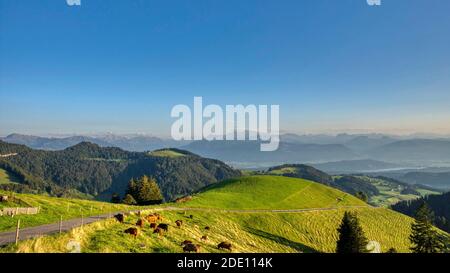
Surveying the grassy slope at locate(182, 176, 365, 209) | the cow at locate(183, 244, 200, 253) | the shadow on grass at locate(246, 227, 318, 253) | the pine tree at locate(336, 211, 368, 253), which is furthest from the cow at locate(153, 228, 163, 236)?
the grassy slope at locate(182, 176, 365, 209)

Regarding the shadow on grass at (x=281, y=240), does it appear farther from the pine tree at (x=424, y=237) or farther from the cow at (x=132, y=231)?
the cow at (x=132, y=231)

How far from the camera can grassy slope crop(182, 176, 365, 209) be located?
326 ft

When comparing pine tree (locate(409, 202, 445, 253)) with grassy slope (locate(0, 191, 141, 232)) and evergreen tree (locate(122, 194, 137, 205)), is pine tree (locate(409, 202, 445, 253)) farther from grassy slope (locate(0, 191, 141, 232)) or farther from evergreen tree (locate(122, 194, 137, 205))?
evergreen tree (locate(122, 194, 137, 205))

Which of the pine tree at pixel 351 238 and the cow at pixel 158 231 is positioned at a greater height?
the cow at pixel 158 231

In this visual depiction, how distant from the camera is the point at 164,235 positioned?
113 ft

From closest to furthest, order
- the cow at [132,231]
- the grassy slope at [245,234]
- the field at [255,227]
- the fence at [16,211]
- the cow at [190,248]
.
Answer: the grassy slope at [245,234], the field at [255,227], the cow at [190,248], the cow at [132,231], the fence at [16,211]

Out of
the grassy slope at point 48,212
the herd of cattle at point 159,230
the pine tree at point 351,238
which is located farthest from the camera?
the pine tree at point 351,238

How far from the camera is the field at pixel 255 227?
26875mm

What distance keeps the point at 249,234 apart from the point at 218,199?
34335mm

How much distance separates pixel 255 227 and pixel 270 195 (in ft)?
150

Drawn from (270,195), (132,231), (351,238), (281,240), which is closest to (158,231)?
(132,231)

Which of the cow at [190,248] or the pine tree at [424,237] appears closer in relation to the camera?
the cow at [190,248]

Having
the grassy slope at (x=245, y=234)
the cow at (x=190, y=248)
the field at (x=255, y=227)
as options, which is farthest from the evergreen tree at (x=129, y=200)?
the cow at (x=190, y=248)

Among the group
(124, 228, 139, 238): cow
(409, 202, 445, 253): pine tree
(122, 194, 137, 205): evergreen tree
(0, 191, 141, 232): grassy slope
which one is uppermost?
(124, 228, 139, 238): cow
